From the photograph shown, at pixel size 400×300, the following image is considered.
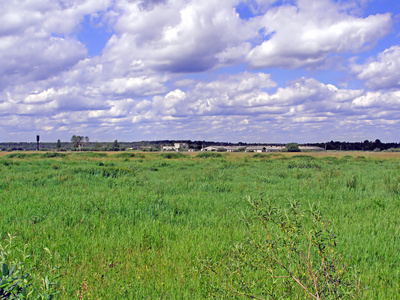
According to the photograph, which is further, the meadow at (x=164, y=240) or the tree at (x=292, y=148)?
the tree at (x=292, y=148)

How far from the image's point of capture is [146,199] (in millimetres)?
9312

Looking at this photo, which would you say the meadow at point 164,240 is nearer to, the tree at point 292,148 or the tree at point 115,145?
the tree at point 292,148

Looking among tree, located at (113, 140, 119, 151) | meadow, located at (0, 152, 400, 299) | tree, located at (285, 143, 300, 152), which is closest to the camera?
meadow, located at (0, 152, 400, 299)

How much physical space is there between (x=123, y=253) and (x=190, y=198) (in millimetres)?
4826

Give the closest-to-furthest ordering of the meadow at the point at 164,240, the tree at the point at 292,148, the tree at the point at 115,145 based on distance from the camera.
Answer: the meadow at the point at 164,240 < the tree at the point at 292,148 < the tree at the point at 115,145

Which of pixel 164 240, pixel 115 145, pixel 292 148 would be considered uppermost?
pixel 115 145

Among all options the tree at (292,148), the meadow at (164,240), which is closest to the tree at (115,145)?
the tree at (292,148)

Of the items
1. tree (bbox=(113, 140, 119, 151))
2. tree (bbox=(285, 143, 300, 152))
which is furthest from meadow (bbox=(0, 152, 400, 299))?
tree (bbox=(113, 140, 119, 151))

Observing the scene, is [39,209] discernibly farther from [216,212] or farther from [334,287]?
[334,287]

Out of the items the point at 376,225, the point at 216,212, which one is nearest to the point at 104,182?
the point at 216,212

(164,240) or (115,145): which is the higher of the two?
(115,145)

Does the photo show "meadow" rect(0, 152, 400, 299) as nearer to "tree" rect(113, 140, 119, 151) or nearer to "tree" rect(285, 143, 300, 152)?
"tree" rect(285, 143, 300, 152)

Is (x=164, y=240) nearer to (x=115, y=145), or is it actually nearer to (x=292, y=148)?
(x=292, y=148)

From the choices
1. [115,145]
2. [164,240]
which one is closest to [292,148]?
[115,145]
